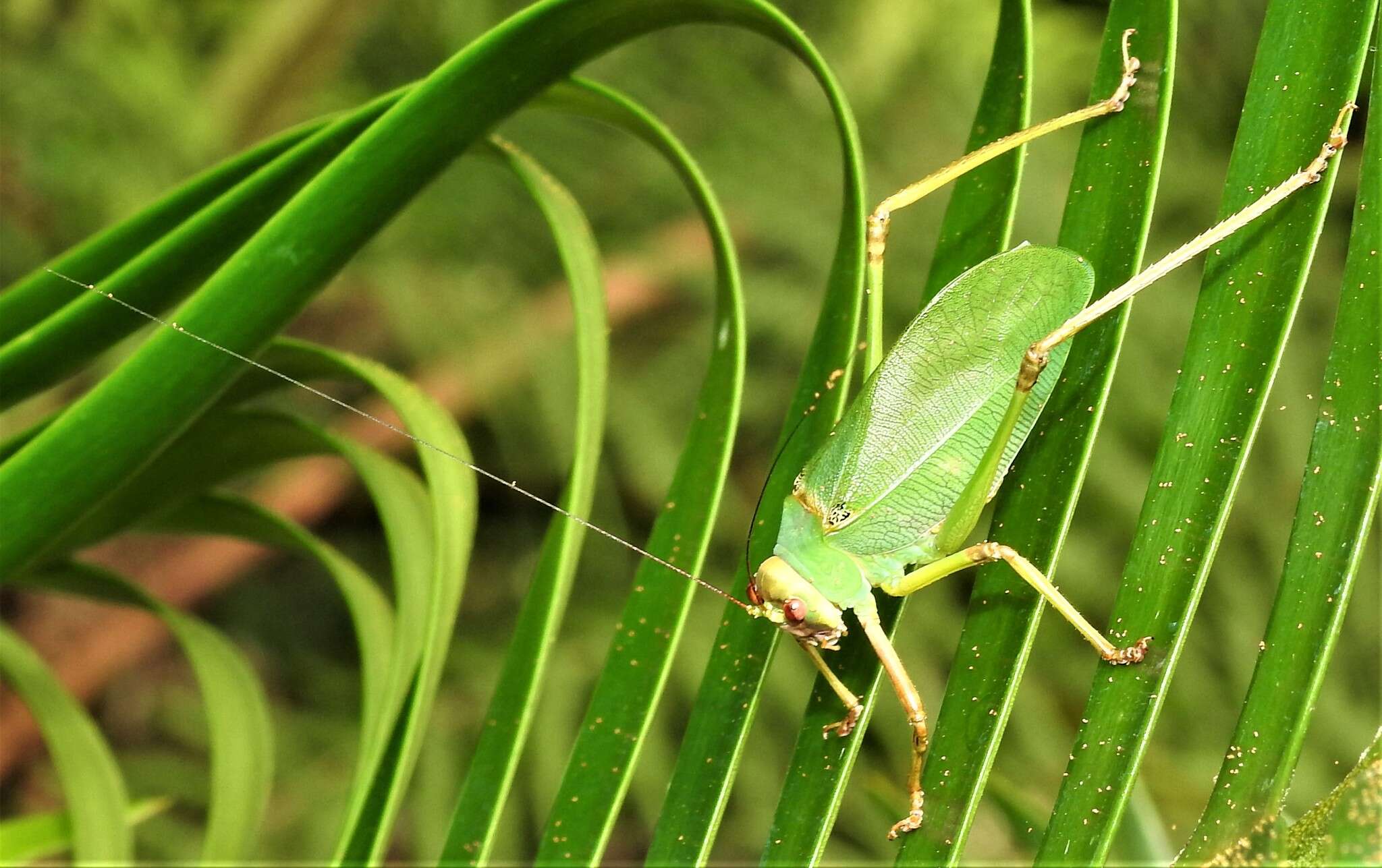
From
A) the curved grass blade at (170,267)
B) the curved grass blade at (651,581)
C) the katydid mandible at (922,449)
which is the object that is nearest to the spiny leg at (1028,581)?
the katydid mandible at (922,449)

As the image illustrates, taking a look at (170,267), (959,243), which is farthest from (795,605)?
(170,267)

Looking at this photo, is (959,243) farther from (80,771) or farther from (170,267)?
(80,771)

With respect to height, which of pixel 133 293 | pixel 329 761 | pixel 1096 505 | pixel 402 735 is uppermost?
pixel 1096 505

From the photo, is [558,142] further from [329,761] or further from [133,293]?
[133,293]

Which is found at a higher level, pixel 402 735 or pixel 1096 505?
pixel 1096 505

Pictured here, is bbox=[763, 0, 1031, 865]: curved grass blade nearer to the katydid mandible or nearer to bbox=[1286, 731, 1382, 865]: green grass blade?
the katydid mandible

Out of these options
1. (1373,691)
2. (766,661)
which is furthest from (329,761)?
(1373,691)

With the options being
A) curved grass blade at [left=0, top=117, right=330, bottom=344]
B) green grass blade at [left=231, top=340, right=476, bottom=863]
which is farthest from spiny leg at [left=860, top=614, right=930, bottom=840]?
curved grass blade at [left=0, top=117, right=330, bottom=344]
